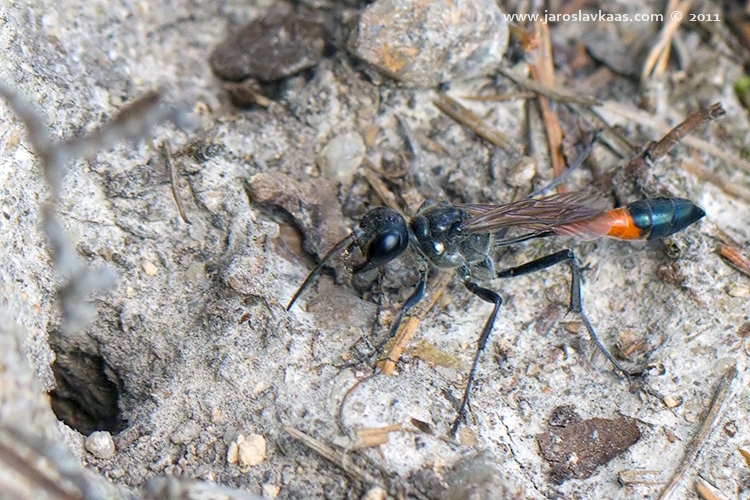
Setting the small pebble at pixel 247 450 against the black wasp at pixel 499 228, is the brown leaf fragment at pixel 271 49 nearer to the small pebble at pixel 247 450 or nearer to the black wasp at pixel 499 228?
the black wasp at pixel 499 228

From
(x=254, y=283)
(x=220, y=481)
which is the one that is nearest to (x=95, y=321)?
(x=254, y=283)

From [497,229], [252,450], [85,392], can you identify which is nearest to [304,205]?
[497,229]

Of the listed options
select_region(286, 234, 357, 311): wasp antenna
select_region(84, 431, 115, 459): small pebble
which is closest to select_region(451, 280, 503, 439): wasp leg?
select_region(286, 234, 357, 311): wasp antenna

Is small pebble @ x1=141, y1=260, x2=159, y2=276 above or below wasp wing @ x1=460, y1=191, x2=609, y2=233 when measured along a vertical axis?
below

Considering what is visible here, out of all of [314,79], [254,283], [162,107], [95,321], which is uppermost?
[314,79]

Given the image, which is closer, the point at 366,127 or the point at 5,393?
the point at 5,393

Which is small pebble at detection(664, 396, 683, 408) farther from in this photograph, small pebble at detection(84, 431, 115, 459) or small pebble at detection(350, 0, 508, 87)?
small pebble at detection(84, 431, 115, 459)

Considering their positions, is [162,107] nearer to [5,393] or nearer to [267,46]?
→ [267,46]
